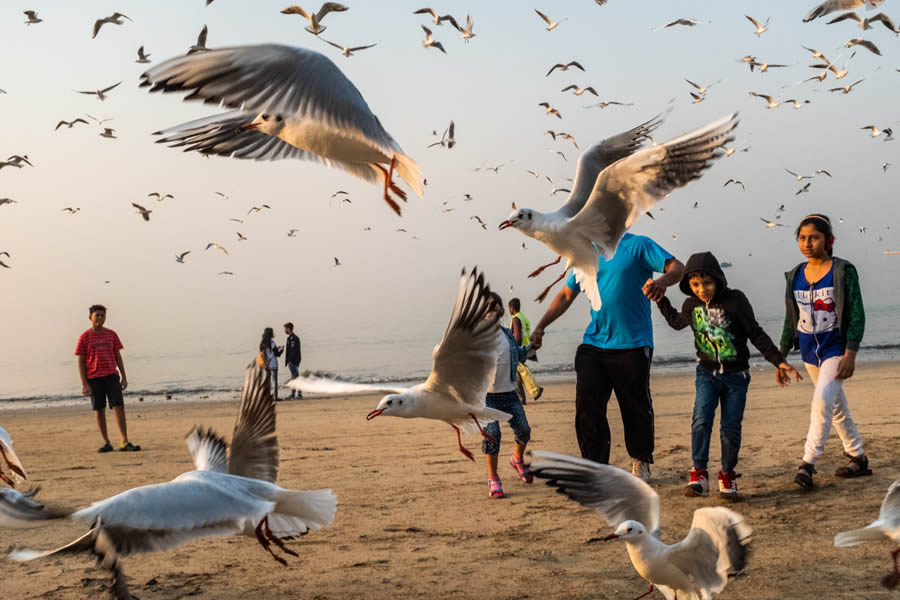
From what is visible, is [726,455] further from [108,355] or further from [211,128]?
[108,355]

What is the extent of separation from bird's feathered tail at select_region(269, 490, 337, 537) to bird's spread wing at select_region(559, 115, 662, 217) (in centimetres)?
263

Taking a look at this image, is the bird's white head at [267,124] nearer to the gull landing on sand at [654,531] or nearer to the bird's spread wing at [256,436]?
the bird's spread wing at [256,436]

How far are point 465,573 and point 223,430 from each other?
9.41 m

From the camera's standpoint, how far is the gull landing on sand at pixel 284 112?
4.34m

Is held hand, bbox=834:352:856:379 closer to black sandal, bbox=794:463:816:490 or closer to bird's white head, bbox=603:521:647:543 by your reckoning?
black sandal, bbox=794:463:816:490

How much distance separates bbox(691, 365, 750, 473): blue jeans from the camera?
570 cm

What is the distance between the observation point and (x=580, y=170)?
5.83m

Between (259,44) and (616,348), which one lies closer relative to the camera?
(259,44)

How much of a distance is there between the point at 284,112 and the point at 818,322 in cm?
392

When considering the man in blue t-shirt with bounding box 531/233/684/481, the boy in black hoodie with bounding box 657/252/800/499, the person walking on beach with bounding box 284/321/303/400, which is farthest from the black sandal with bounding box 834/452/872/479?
the person walking on beach with bounding box 284/321/303/400

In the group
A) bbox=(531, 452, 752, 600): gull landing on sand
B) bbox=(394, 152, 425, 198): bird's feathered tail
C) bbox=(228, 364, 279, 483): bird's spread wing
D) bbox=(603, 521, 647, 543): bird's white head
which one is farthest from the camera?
bbox=(394, 152, 425, 198): bird's feathered tail

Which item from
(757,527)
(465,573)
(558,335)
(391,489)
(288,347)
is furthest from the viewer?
(558,335)

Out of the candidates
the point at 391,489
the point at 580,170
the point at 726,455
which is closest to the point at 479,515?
the point at 391,489

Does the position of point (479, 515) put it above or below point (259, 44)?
below
